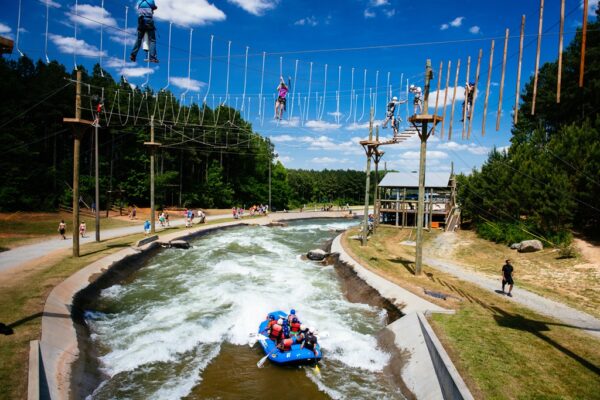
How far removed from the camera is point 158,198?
57562 mm

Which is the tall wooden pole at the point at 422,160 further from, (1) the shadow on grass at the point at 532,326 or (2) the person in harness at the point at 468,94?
(1) the shadow on grass at the point at 532,326

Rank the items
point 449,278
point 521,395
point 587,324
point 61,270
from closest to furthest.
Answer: point 521,395 → point 587,324 → point 61,270 → point 449,278

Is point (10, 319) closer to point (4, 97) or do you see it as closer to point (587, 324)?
point (587, 324)

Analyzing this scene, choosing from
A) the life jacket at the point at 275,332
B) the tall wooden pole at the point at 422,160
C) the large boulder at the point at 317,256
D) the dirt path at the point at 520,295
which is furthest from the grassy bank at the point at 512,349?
the large boulder at the point at 317,256

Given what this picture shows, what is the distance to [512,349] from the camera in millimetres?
11078

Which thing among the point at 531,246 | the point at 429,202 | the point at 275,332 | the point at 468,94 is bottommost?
the point at 275,332

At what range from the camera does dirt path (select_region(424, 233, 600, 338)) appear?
13870 mm

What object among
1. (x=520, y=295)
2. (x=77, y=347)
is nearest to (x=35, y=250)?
(x=77, y=347)

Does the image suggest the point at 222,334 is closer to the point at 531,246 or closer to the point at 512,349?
the point at 512,349

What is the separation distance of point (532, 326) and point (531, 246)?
53.3 feet

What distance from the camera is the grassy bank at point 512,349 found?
8969mm

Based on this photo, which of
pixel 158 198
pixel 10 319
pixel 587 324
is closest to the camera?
pixel 10 319

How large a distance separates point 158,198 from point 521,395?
56681mm

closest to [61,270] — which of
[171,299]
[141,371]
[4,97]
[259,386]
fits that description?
[171,299]
